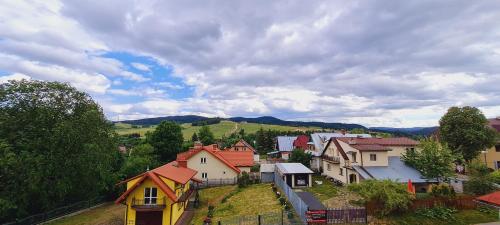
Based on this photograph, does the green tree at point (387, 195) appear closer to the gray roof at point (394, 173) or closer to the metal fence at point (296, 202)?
the metal fence at point (296, 202)

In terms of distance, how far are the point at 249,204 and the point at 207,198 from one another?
359 inches

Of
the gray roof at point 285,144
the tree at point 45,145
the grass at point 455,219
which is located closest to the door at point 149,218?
the tree at point 45,145

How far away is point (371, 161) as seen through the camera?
40031mm

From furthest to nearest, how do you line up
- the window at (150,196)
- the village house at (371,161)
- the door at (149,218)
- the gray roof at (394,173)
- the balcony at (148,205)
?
the village house at (371,161) → the gray roof at (394,173) → the window at (150,196) → the door at (149,218) → the balcony at (148,205)

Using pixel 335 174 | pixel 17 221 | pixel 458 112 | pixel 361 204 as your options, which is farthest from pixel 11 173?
pixel 458 112

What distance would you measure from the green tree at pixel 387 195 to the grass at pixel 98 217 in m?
26.2

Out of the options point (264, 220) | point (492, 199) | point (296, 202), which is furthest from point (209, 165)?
point (492, 199)

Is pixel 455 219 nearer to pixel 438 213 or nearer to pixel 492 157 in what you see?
pixel 438 213

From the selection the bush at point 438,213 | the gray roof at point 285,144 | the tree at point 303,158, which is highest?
the gray roof at point 285,144

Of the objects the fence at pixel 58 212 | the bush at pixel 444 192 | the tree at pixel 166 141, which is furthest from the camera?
the tree at pixel 166 141

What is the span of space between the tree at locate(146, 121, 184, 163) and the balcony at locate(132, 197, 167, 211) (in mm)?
37294

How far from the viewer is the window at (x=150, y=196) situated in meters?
29.4

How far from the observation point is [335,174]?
150 feet

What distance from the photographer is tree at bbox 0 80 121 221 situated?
2941cm
